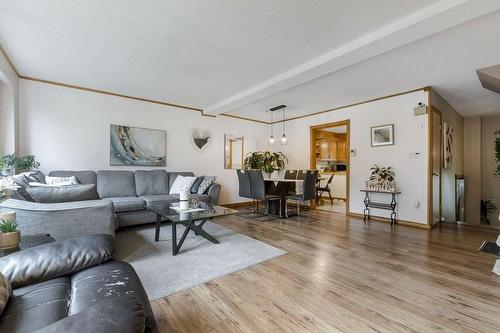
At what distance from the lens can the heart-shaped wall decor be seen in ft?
17.9

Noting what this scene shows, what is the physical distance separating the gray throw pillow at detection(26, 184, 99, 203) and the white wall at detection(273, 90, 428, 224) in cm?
465

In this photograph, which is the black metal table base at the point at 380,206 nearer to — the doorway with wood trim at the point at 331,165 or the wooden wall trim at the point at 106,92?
the doorway with wood trim at the point at 331,165

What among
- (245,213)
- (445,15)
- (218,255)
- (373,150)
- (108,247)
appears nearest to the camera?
(108,247)

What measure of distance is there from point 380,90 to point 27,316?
486cm

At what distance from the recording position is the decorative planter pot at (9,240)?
1408mm

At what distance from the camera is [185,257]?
8.47 ft

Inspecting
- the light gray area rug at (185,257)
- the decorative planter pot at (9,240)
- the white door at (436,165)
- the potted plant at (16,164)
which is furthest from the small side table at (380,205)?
the potted plant at (16,164)

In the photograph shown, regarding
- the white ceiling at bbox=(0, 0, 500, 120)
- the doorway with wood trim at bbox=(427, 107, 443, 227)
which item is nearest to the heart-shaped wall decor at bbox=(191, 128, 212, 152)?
the white ceiling at bbox=(0, 0, 500, 120)

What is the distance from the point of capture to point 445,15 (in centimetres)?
196

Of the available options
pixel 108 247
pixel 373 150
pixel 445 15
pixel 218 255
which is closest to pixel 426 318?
pixel 218 255

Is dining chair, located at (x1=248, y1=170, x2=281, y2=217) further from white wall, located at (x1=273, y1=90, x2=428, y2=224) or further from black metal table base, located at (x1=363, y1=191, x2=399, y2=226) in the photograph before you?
white wall, located at (x1=273, y1=90, x2=428, y2=224)

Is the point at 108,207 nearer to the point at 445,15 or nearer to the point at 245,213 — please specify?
the point at 245,213

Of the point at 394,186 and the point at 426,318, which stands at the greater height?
the point at 394,186

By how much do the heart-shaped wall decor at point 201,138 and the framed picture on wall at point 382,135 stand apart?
3576 mm
